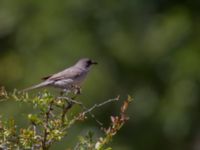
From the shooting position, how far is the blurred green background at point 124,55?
16016 millimetres

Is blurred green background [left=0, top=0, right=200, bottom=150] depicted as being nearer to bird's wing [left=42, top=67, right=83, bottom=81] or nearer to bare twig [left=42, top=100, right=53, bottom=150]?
bird's wing [left=42, top=67, right=83, bottom=81]

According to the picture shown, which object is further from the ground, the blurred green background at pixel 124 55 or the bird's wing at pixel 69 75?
the bird's wing at pixel 69 75

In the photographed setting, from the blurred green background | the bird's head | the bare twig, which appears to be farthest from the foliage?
the blurred green background

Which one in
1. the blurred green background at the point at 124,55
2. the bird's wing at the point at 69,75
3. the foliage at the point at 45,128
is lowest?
the blurred green background at the point at 124,55

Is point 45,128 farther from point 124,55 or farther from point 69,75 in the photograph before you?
point 124,55

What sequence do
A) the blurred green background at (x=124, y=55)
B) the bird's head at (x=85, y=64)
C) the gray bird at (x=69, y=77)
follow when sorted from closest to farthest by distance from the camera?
the gray bird at (x=69, y=77), the bird's head at (x=85, y=64), the blurred green background at (x=124, y=55)

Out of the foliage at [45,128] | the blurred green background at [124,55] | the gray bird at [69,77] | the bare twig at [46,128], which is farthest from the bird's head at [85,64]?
the blurred green background at [124,55]

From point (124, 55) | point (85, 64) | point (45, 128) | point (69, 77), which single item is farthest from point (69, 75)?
point (124, 55)

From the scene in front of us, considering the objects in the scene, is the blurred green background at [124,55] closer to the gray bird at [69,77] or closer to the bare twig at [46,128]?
the gray bird at [69,77]

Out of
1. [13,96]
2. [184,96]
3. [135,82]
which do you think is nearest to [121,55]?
[135,82]

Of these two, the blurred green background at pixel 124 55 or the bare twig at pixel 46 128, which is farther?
the blurred green background at pixel 124 55

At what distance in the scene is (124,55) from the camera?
1720cm

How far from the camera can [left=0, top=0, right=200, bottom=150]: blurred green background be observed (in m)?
16.0

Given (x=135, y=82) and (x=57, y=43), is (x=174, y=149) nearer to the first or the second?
(x=135, y=82)
